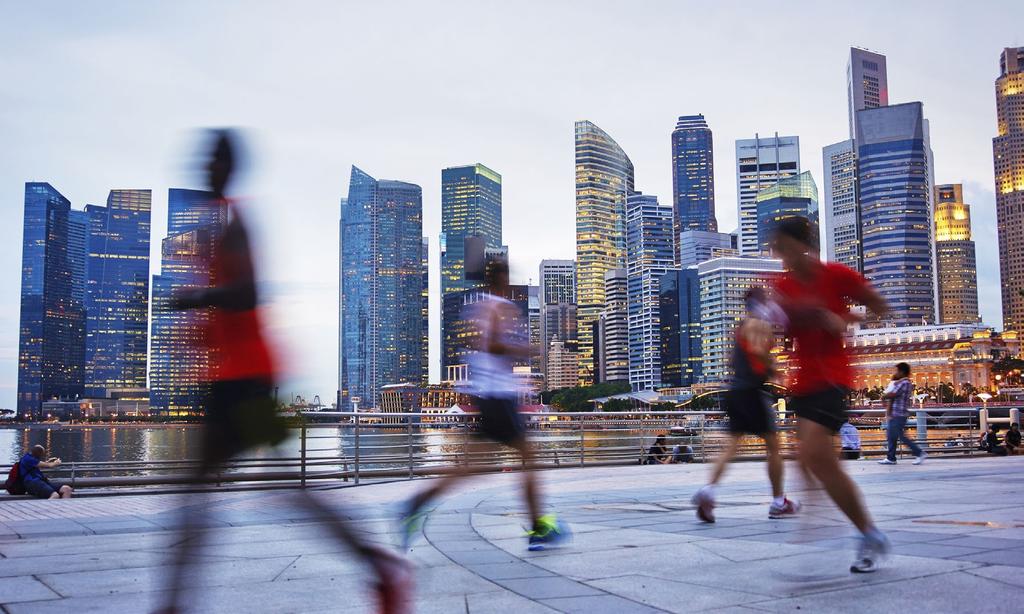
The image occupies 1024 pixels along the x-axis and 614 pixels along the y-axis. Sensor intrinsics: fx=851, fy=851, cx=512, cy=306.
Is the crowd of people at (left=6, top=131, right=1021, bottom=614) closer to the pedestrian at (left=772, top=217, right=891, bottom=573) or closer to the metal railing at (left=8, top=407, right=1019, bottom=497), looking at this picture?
the pedestrian at (left=772, top=217, right=891, bottom=573)

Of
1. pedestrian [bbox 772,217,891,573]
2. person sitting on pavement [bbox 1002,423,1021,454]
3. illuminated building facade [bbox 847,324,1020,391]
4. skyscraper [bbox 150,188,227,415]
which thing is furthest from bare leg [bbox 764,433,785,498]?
illuminated building facade [bbox 847,324,1020,391]

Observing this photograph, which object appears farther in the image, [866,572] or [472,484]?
[472,484]

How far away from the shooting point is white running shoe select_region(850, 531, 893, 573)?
4020 mm

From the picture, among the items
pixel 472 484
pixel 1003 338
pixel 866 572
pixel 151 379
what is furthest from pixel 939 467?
pixel 1003 338

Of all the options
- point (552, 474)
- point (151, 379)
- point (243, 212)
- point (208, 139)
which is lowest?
point (552, 474)

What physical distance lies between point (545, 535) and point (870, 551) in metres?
1.83

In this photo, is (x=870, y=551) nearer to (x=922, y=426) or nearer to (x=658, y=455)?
(x=658, y=455)

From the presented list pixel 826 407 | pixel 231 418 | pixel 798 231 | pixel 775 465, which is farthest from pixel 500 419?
pixel 775 465

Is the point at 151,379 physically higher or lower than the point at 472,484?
higher

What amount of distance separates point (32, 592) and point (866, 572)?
3958 mm

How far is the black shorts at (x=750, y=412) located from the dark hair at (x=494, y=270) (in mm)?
1848

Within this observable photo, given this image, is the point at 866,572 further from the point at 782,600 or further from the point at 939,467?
the point at 939,467

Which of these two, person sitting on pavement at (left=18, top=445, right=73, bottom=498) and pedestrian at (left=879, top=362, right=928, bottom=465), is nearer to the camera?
person sitting on pavement at (left=18, top=445, right=73, bottom=498)

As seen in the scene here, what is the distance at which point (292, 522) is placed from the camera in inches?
263
